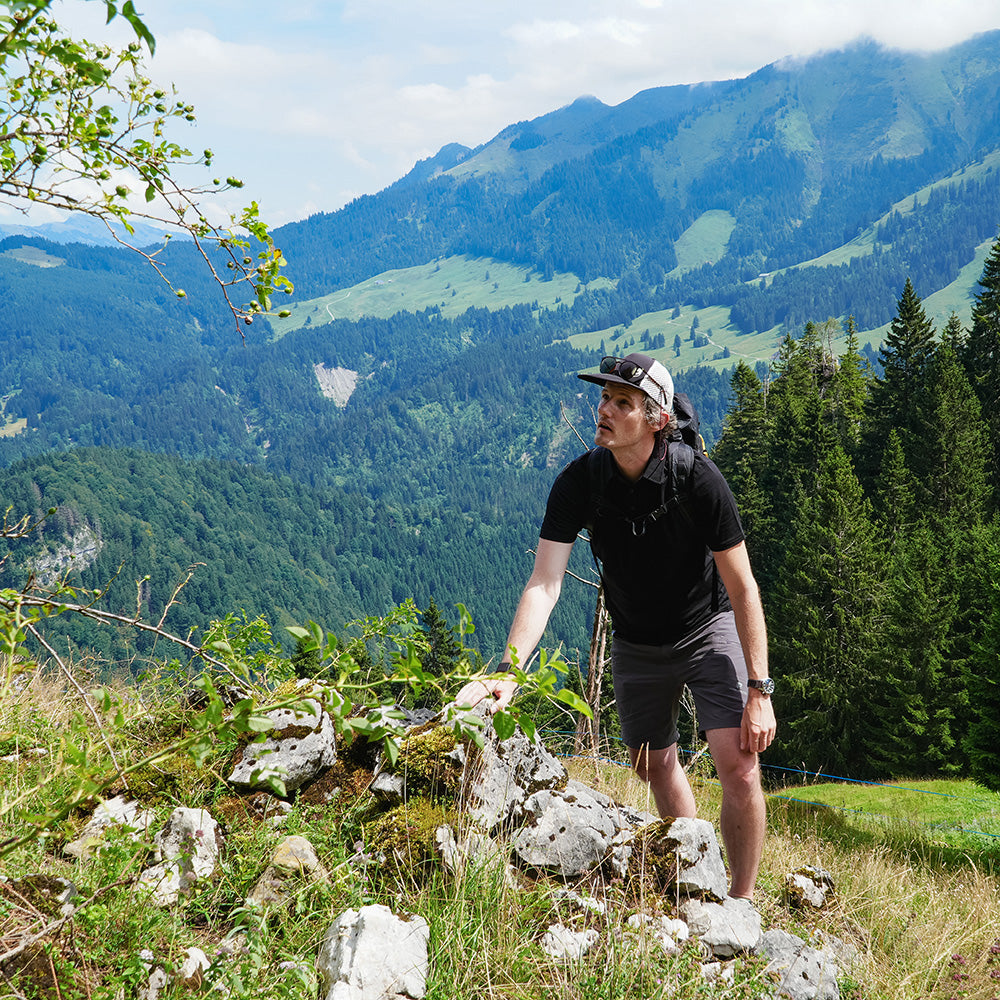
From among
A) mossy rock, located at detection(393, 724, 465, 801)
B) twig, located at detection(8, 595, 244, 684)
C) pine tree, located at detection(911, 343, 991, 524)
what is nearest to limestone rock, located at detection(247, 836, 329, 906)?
mossy rock, located at detection(393, 724, 465, 801)

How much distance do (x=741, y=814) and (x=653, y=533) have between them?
4.24 feet

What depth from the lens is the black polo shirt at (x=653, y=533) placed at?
139 inches

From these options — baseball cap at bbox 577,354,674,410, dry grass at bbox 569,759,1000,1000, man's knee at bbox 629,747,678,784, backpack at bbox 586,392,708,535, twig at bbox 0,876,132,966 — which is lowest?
dry grass at bbox 569,759,1000,1000

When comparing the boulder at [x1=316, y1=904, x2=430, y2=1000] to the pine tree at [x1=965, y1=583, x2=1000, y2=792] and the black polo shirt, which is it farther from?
the pine tree at [x1=965, y1=583, x2=1000, y2=792]

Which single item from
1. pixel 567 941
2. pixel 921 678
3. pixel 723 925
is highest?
pixel 567 941

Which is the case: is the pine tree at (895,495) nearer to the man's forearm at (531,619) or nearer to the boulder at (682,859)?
the boulder at (682,859)

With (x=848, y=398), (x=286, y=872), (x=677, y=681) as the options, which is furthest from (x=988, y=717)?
(x=848, y=398)

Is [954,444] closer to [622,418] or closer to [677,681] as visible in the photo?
[677,681]

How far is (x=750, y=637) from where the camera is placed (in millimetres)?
3514

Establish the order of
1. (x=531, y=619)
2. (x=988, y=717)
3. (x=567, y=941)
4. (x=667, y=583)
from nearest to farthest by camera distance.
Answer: (x=567, y=941), (x=531, y=619), (x=667, y=583), (x=988, y=717)

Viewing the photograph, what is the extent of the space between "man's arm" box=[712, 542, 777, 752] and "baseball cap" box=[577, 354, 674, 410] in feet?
2.43

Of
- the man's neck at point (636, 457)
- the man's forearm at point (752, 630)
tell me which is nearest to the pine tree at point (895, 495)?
the man's forearm at point (752, 630)

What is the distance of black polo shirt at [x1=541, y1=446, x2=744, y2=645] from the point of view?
11.6 feet

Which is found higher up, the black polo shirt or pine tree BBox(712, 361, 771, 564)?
the black polo shirt
